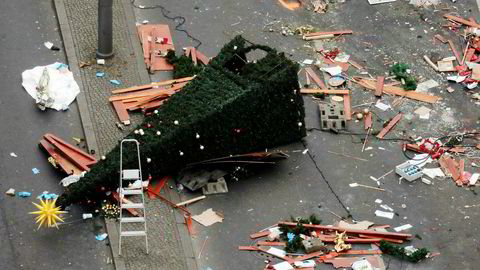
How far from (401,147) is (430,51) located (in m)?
3.06

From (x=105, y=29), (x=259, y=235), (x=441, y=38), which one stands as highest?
(x=105, y=29)

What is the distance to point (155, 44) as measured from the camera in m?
17.0

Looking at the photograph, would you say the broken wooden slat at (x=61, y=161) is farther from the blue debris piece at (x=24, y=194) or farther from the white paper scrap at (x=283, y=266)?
the white paper scrap at (x=283, y=266)

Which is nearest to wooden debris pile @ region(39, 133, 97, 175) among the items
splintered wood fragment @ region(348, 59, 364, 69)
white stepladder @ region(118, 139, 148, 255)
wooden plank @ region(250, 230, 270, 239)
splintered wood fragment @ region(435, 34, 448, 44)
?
white stepladder @ region(118, 139, 148, 255)

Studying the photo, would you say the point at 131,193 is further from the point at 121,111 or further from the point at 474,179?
the point at 474,179

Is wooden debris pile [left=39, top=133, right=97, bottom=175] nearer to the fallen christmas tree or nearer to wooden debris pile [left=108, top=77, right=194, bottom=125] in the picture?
the fallen christmas tree

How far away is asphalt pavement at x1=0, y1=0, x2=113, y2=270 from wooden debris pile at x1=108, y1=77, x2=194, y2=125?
0.75 m

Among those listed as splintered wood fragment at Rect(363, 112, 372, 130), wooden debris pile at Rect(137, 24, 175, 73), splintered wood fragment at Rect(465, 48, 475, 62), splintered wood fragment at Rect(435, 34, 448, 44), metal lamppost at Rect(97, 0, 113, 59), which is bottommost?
splintered wood fragment at Rect(363, 112, 372, 130)

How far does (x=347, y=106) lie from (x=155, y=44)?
3837 millimetres

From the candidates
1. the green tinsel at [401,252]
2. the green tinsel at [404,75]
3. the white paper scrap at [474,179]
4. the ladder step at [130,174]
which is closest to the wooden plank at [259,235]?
the green tinsel at [401,252]

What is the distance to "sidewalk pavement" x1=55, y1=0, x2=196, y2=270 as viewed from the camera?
1318 cm

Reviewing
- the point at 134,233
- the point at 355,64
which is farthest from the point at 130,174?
the point at 355,64

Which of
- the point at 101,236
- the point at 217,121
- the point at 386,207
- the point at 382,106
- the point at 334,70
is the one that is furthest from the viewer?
the point at 334,70

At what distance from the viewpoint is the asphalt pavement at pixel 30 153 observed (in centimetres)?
1302
